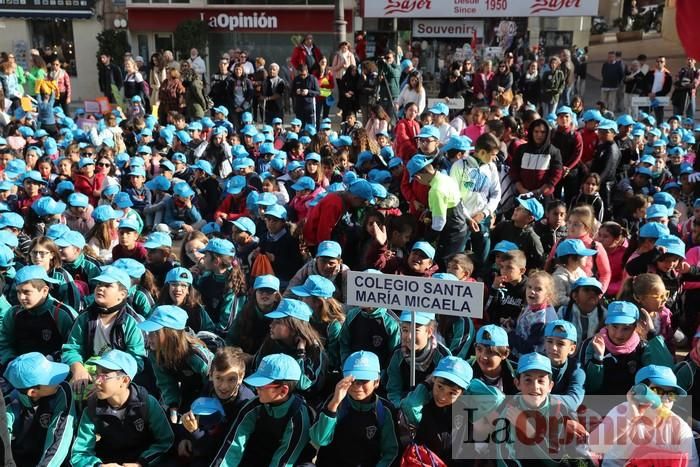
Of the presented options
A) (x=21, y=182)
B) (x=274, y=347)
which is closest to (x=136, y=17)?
(x=21, y=182)

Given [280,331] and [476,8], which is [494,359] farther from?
[476,8]

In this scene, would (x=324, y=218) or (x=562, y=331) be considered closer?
(x=562, y=331)

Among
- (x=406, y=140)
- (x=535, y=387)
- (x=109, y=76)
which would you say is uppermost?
(x=109, y=76)

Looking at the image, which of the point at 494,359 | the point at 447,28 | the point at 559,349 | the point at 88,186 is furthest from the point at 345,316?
the point at 447,28

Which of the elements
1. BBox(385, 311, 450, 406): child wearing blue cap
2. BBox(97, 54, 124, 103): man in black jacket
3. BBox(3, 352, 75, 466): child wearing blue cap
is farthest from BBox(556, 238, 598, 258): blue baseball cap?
BBox(97, 54, 124, 103): man in black jacket

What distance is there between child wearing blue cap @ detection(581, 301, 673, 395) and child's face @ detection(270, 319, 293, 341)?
185 centimetres

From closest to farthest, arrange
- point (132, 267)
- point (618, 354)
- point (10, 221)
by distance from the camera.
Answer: point (618, 354) → point (132, 267) → point (10, 221)

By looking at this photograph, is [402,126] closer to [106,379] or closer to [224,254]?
[224,254]

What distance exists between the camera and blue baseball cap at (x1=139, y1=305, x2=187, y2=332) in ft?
15.0

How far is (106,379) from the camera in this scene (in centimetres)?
405

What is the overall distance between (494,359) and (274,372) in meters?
1.29

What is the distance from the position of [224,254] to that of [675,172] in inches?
264

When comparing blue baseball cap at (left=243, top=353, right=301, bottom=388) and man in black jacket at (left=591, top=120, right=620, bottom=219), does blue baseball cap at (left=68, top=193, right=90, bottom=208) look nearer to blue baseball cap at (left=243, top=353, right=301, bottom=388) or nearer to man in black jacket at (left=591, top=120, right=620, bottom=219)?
blue baseball cap at (left=243, top=353, right=301, bottom=388)

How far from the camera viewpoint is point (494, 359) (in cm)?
428
